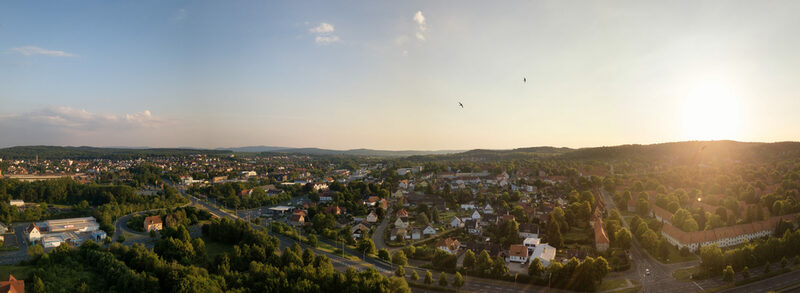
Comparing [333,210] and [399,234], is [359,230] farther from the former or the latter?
[333,210]

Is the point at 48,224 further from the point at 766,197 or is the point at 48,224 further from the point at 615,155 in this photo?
the point at 615,155

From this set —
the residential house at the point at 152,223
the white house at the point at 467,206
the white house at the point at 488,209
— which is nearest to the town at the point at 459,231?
the residential house at the point at 152,223

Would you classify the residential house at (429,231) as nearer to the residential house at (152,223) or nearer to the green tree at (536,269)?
the green tree at (536,269)

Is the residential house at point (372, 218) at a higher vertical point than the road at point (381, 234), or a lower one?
higher

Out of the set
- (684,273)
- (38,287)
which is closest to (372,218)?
(38,287)

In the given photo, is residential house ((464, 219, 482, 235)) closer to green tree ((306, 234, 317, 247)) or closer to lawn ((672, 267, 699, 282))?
green tree ((306, 234, 317, 247))
